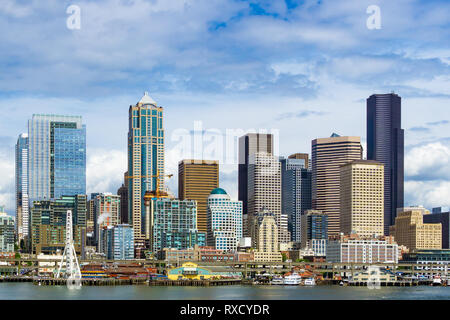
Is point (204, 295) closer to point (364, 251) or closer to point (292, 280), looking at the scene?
point (292, 280)

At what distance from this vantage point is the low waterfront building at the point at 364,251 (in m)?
191

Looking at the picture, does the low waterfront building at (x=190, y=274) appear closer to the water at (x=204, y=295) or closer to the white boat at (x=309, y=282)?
the white boat at (x=309, y=282)

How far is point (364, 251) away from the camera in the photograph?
19150cm

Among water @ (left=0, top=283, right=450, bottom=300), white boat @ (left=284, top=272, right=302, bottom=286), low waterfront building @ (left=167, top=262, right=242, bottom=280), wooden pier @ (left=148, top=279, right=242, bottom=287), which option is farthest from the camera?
low waterfront building @ (left=167, top=262, right=242, bottom=280)

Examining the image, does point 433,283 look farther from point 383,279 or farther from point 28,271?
point 28,271

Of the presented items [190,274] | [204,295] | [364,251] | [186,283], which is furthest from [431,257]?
[204,295]

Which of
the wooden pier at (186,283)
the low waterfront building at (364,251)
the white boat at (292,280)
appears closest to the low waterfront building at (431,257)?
the low waterfront building at (364,251)

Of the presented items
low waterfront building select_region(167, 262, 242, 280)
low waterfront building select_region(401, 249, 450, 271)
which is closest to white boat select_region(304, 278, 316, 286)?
low waterfront building select_region(167, 262, 242, 280)

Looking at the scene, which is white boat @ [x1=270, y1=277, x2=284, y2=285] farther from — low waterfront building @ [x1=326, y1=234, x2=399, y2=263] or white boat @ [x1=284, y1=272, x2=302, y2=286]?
low waterfront building @ [x1=326, y1=234, x2=399, y2=263]

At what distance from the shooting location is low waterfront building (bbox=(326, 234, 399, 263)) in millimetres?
190625
